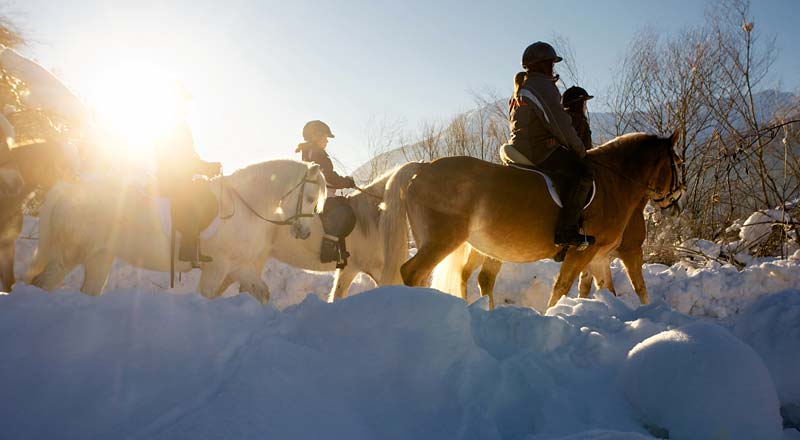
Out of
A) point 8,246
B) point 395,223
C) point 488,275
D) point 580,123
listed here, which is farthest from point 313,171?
point 580,123

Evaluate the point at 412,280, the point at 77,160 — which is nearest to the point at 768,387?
the point at 412,280

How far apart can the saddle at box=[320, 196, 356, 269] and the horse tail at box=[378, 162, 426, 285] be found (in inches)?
50.2

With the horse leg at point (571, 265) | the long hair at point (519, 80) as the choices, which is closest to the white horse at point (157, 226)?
the long hair at point (519, 80)

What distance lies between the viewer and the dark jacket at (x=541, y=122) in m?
4.77

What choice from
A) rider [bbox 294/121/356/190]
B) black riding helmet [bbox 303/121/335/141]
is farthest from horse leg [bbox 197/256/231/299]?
black riding helmet [bbox 303/121/335/141]

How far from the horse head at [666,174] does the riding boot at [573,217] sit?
61.1 inches

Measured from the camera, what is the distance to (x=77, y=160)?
4996 millimetres

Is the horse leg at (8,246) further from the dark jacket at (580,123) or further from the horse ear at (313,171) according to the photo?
the dark jacket at (580,123)

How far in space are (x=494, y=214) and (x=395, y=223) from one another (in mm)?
1023

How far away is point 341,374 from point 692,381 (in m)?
1.27

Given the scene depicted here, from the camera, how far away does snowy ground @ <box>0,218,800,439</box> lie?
1.37 m

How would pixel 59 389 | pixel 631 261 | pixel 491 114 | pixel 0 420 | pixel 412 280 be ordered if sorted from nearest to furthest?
pixel 0 420, pixel 59 389, pixel 412 280, pixel 631 261, pixel 491 114

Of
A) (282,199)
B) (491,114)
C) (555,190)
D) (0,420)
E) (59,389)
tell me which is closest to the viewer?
(0,420)

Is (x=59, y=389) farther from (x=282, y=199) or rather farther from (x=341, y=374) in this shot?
(x=282, y=199)
